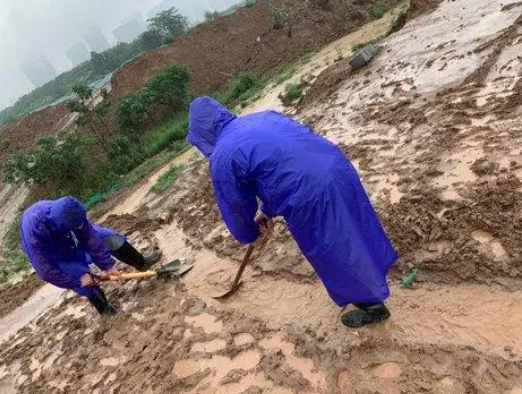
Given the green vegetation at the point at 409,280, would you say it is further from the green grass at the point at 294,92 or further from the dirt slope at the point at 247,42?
the dirt slope at the point at 247,42

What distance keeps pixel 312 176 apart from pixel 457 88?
160 inches

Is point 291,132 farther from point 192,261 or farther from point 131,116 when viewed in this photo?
point 131,116

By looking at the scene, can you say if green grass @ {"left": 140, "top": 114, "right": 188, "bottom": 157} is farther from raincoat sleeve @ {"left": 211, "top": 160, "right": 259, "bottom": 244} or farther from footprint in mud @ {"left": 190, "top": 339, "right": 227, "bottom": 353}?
raincoat sleeve @ {"left": 211, "top": 160, "right": 259, "bottom": 244}

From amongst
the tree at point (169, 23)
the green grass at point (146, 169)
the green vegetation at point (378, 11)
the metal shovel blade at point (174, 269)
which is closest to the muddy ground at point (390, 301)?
the metal shovel blade at point (174, 269)

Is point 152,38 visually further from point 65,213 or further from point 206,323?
point 206,323

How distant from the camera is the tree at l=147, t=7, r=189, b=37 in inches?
1206

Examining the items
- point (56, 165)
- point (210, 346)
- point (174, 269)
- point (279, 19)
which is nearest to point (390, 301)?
point (210, 346)

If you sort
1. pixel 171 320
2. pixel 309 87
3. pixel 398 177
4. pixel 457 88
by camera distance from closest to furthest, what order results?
1. pixel 171 320
2. pixel 398 177
3. pixel 457 88
4. pixel 309 87

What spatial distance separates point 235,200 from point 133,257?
2.46 meters

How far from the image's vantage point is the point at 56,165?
11.3 meters

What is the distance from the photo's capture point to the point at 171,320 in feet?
13.2

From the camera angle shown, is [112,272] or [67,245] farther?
[112,272]

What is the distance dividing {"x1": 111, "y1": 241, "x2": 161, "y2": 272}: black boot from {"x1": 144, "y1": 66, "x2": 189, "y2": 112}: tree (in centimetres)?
1014

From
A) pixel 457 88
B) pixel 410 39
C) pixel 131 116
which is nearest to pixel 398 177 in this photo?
pixel 457 88
